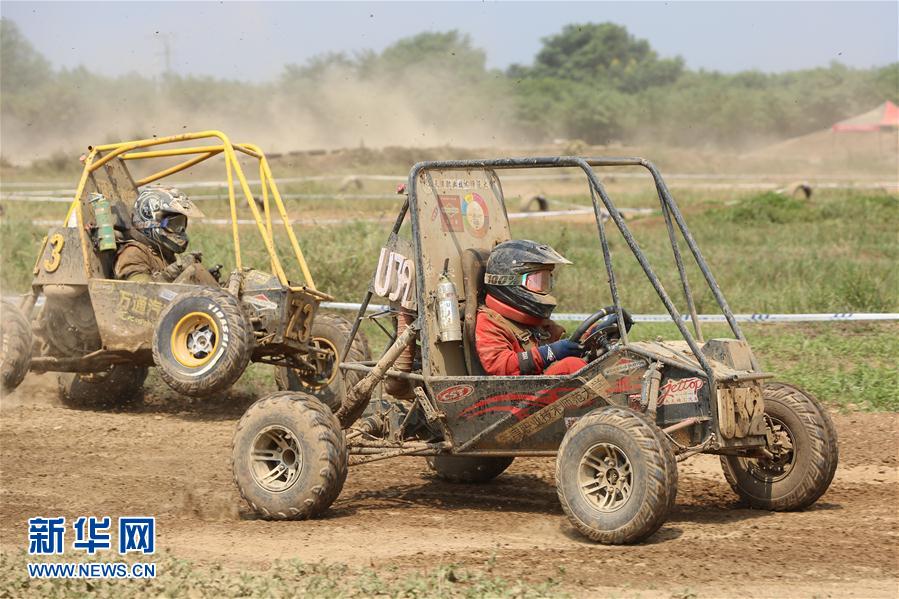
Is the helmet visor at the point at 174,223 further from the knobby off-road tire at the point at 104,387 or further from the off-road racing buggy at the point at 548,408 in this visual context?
the off-road racing buggy at the point at 548,408

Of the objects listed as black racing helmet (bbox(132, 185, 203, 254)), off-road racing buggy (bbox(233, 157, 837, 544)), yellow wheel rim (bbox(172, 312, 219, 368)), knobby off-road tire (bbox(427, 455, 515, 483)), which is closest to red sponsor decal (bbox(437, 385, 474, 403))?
off-road racing buggy (bbox(233, 157, 837, 544))

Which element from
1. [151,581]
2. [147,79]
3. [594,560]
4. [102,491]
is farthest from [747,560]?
[147,79]

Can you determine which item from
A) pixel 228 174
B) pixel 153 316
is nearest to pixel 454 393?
pixel 153 316

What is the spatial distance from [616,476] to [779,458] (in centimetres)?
110

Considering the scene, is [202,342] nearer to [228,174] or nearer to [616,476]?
[228,174]

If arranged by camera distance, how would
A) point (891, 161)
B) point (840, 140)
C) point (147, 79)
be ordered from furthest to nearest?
1. point (840, 140)
2. point (891, 161)
3. point (147, 79)

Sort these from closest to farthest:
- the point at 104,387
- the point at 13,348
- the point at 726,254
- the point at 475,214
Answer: the point at 475,214 < the point at 13,348 < the point at 104,387 < the point at 726,254

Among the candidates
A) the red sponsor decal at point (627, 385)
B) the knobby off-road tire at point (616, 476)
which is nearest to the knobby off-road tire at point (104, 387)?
the red sponsor decal at point (627, 385)

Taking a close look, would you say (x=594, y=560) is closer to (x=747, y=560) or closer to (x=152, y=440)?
(x=747, y=560)

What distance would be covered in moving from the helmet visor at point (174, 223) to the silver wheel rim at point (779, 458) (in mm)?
6181

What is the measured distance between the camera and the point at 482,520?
284 inches

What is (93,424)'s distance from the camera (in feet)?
35.4

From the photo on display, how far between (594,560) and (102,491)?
144 inches

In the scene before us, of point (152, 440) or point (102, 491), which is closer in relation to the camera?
point (102, 491)
